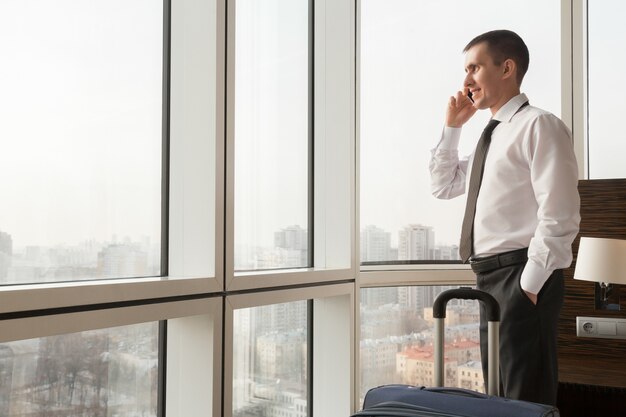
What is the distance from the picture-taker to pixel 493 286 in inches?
84.2

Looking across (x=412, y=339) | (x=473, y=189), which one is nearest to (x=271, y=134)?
(x=473, y=189)

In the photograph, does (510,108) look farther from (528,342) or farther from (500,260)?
(528,342)

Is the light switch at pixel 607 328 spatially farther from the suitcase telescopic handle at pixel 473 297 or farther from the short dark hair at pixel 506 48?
the suitcase telescopic handle at pixel 473 297

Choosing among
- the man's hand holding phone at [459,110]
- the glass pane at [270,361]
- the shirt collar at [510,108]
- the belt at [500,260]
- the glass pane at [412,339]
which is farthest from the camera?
the glass pane at [412,339]

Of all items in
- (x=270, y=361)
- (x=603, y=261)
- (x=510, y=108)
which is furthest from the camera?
(x=603, y=261)

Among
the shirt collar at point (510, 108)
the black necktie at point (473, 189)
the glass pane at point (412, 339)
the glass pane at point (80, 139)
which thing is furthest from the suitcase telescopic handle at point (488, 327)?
the glass pane at point (412, 339)

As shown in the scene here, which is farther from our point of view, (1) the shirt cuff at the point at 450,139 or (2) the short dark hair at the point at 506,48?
(1) the shirt cuff at the point at 450,139

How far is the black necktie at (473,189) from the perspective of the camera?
7.32 feet

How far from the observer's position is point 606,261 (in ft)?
8.52

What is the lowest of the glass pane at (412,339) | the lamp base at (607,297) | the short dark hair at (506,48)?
the glass pane at (412,339)

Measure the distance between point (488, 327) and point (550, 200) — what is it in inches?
20.4

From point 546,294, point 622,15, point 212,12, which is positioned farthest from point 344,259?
point 622,15

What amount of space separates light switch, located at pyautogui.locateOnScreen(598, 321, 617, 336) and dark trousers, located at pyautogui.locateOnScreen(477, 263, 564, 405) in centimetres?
107

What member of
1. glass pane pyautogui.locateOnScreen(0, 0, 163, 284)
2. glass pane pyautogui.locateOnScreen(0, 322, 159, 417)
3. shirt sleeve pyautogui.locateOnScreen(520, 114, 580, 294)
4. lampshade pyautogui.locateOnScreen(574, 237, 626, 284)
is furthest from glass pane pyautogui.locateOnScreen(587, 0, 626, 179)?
glass pane pyautogui.locateOnScreen(0, 322, 159, 417)
